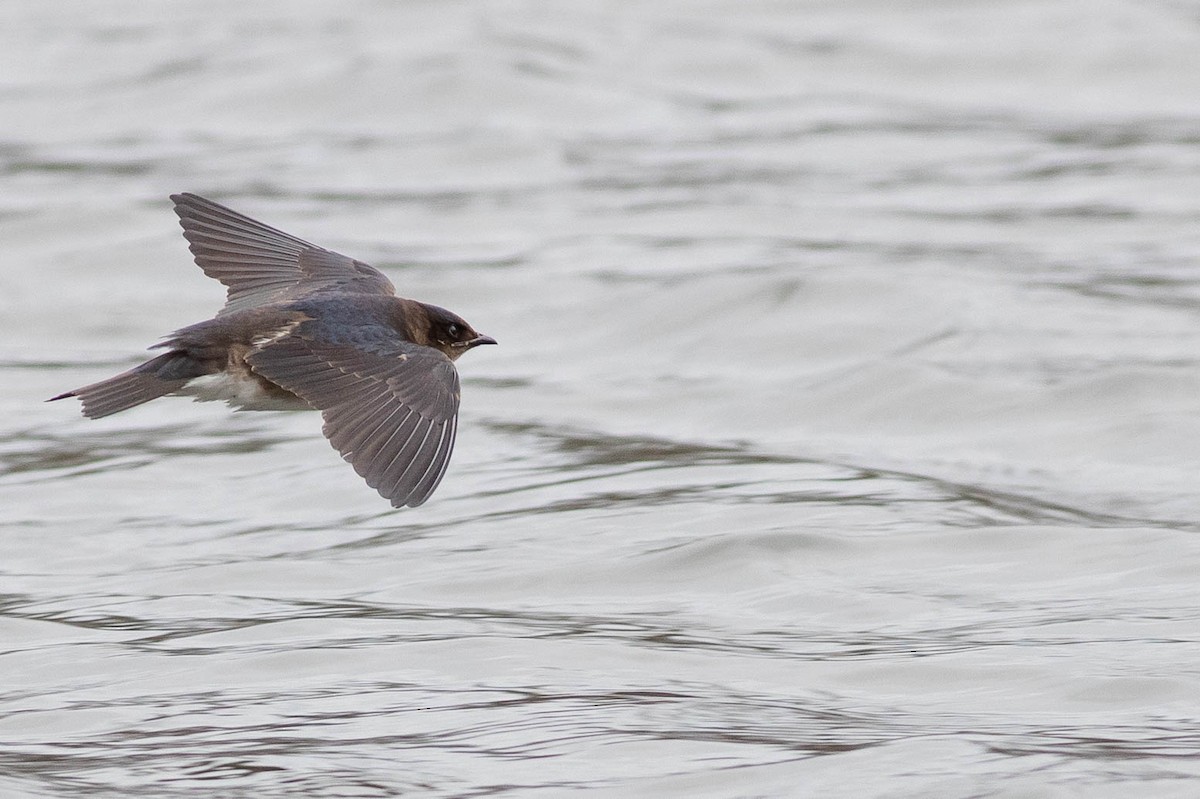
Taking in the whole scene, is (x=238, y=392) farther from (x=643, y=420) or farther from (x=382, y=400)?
(x=643, y=420)

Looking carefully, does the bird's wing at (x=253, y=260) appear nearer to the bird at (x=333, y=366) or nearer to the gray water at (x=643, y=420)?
the bird at (x=333, y=366)

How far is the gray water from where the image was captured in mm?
5199

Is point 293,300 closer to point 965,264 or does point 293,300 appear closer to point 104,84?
point 965,264

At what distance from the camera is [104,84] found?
51.5 ft

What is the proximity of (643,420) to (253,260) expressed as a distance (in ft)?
7.57

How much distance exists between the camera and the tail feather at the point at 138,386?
5801mm

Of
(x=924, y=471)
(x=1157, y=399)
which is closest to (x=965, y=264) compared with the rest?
(x=1157, y=399)

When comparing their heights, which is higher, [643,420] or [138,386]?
[138,386]

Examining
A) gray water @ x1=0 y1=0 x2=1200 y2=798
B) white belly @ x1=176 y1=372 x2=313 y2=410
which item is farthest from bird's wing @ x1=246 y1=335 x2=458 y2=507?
gray water @ x1=0 y1=0 x2=1200 y2=798

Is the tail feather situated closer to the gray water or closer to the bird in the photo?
the bird

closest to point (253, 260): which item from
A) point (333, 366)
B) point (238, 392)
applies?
point (238, 392)

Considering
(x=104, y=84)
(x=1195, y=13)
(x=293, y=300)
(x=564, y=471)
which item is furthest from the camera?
(x=1195, y=13)

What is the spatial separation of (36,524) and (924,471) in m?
2.99

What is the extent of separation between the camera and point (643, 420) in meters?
8.76
